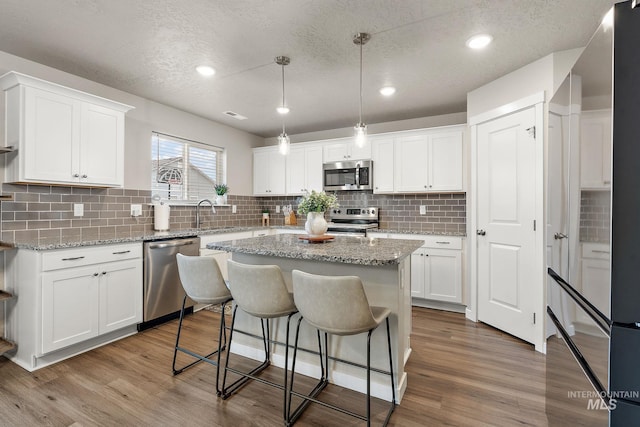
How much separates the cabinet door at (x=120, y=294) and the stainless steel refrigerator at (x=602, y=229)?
10.6 ft

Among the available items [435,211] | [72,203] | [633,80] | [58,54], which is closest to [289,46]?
[58,54]

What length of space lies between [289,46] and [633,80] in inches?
85.4

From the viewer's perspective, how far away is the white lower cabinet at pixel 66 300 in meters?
2.31

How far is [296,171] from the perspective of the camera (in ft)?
16.2

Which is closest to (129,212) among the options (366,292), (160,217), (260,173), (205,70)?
(160,217)

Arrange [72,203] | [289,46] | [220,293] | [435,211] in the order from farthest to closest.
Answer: [435,211] → [72,203] → [289,46] → [220,293]

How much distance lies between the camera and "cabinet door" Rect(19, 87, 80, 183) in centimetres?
246

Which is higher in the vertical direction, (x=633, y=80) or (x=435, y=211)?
(x=633, y=80)

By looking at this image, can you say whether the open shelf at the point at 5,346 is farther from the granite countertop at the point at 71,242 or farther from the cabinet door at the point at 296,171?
the cabinet door at the point at 296,171

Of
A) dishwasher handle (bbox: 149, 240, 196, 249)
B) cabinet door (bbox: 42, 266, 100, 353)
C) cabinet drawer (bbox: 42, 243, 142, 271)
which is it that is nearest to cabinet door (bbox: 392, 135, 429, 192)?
dishwasher handle (bbox: 149, 240, 196, 249)

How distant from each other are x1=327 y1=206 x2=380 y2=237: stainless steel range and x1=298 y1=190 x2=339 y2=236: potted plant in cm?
173

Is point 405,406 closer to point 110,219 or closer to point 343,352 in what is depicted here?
point 343,352

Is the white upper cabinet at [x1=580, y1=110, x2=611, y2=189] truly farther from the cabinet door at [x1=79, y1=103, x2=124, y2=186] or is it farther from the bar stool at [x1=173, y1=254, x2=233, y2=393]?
the cabinet door at [x1=79, y1=103, x2=124, y2=186]

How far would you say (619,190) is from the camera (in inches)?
35.7
